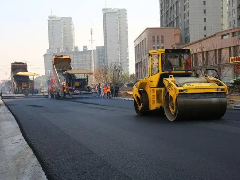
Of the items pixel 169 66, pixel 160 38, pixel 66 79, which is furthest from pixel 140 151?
pixel 160 38

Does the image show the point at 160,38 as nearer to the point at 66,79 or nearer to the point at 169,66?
the point at 66,79

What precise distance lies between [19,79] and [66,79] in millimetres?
17641

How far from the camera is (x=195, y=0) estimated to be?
84.2 m

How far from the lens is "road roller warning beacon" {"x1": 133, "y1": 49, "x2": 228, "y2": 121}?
10.2m

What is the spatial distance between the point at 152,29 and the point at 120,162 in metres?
91.2

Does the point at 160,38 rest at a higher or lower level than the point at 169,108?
higher

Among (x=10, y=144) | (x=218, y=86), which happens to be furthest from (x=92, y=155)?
(x=218, y=86)

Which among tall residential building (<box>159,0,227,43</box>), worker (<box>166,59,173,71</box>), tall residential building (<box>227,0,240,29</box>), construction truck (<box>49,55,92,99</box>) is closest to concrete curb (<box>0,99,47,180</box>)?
worker (<box>166,59,173,71</box>)

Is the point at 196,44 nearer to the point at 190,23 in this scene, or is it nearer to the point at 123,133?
the point at 190,23

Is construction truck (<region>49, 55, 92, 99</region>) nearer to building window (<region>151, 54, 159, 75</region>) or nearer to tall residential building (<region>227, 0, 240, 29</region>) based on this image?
building window (<region>151, 54, 159, 75</region>)

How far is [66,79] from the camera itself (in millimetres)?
31297

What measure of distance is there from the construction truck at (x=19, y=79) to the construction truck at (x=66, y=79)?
564 inches

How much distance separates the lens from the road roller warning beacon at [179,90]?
33.6 feet

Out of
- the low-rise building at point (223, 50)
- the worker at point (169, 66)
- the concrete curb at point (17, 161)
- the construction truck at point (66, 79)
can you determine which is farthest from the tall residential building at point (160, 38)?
the concrete curb at point (17, 161)
